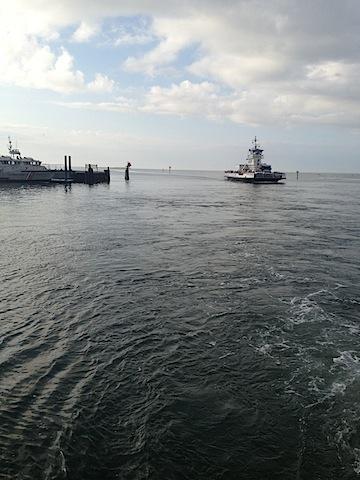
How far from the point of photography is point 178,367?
9.70 meters

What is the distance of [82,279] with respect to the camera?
1678cm

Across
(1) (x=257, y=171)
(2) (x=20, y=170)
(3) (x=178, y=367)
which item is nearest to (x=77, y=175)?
(2) (x=20, y=170)

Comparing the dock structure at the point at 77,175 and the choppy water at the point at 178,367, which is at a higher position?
the dock structure at the point at 77,175

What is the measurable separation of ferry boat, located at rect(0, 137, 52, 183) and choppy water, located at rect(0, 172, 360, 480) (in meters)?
68.6

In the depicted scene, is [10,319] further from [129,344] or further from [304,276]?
[304,276]

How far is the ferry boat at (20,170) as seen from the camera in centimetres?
8038

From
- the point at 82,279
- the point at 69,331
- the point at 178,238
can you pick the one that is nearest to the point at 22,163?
the point at 178,238

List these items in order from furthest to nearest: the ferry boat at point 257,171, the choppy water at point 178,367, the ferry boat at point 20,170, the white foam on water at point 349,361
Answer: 1. the ferry boat at point 257,171
2. the ferry boat at point 20,170
3. the white foam on water at point 349,361
4. the choppy water at point 178,367

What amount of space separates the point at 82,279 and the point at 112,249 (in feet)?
20.9

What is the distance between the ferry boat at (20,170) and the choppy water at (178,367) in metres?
68.6

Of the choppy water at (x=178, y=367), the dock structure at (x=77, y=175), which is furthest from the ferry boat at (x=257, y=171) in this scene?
the choppy water at (x=178, y=367)

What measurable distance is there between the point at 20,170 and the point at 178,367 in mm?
82722

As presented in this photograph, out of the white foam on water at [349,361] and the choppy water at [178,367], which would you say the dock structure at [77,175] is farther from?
the white foam on water at [349,361]

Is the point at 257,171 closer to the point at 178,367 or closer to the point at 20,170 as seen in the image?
the point at 20,170
